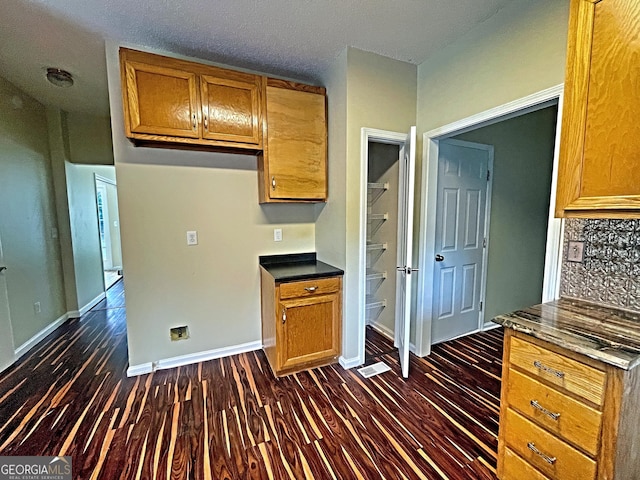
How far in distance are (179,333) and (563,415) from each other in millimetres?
2615

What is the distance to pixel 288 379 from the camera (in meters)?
2.29

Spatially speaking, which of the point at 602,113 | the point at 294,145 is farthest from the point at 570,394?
the point at 294,145

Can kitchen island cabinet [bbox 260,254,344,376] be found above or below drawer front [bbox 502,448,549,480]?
above

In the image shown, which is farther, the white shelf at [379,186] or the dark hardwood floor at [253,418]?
the white shelf at [379,186]

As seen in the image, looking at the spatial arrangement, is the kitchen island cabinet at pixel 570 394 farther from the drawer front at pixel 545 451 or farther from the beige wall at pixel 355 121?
the beige wall at pixel 355 121

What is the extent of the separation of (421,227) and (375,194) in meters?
0.81

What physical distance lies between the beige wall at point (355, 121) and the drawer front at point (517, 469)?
4.15 feet

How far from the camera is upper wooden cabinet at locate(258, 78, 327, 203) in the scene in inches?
90.4

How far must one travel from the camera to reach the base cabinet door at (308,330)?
88.1 inches

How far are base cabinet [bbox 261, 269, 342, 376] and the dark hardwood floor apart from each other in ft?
0.47

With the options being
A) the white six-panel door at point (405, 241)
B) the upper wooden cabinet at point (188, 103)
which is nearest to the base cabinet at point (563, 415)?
the white six-panel door at point (405, 241)

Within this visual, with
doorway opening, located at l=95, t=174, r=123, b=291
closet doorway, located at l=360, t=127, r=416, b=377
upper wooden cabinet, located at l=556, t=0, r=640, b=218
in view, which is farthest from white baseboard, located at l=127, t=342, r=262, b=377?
doorway opening, located at l=95, t=174, r=123, b=291

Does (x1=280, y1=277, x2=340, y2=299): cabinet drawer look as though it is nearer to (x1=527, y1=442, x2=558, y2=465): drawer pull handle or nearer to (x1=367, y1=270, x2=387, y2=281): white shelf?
(x1=367, y1=270, x2=387, y2=281): white shelf

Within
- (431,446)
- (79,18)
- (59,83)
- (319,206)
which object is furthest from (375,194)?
(59,83)
